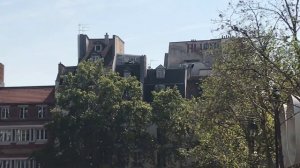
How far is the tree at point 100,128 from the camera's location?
6331cm

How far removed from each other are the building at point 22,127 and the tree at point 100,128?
812 cm

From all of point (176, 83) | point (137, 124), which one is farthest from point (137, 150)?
point (176, 83)

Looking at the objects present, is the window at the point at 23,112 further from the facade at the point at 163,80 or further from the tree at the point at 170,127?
the tree at the point at 170,127

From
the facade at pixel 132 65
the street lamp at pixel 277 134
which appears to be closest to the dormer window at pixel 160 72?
the facade at pixel 132 65

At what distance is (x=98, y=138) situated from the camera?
63719 millimetres

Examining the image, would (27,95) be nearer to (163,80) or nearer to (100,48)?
(100,48)

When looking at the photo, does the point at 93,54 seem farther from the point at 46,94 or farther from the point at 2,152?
the point at 2,152

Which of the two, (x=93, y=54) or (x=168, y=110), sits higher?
(x=93, y=54)

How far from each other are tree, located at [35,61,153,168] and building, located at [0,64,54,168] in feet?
26.6

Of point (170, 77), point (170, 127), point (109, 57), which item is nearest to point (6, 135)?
point (109, 57)

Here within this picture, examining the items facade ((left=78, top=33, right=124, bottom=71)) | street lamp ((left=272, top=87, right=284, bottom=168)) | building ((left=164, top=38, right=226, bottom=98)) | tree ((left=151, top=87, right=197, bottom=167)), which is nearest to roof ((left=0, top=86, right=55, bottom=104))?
facade ((left=78, top=33, right=124, bottom=71))

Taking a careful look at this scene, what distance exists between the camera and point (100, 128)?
206 ft

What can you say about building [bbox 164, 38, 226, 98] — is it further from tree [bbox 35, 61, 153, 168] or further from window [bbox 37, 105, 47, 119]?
window [bbox 37, 105, 47, 119]

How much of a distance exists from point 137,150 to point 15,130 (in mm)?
16620
